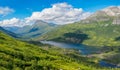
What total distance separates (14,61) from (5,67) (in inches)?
980

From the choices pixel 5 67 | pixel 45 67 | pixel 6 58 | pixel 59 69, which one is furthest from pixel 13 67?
pixel 59 69

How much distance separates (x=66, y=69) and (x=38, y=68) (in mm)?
35277

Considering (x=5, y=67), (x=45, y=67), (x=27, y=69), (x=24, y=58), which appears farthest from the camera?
(x=24, y=58)

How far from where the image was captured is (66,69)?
200 m

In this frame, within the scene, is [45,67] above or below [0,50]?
below

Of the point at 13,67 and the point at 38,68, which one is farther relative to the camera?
the point at 38,68

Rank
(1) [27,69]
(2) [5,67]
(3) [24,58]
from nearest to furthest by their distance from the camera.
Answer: (2) [5,67] → (1) [27,69] → (3) [24,58]

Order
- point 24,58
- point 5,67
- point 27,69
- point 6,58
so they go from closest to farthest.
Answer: point 5,67 → point 27,69 → point 6,58 → point 24,58

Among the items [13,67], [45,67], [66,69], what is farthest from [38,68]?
[66,69]

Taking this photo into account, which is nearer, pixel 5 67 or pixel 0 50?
pixel 5 67

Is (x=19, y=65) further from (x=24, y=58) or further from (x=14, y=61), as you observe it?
(x=24, y=58)

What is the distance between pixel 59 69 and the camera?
191000 millimetres

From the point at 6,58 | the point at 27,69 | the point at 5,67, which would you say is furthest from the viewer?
the point at 6,58

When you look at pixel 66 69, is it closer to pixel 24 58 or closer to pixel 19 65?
pixel 24 58
